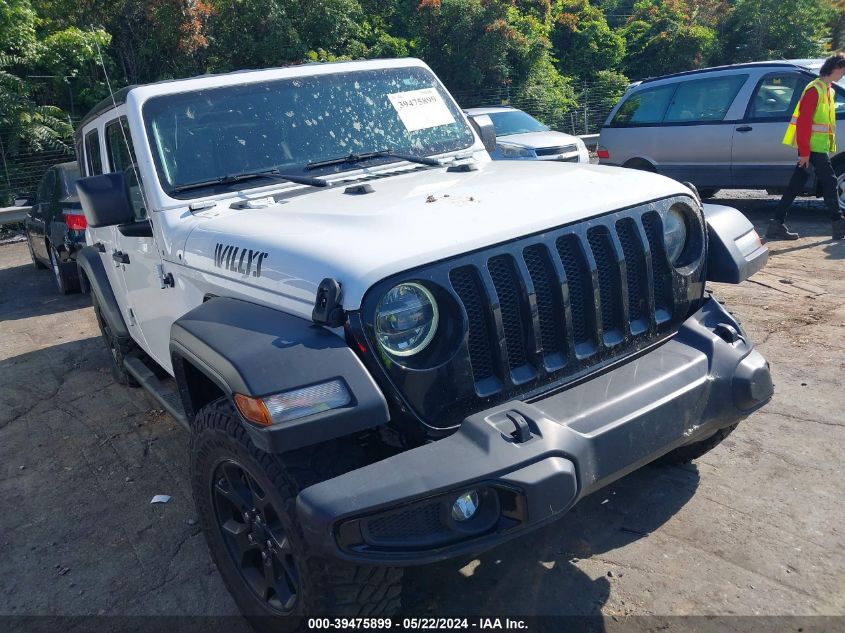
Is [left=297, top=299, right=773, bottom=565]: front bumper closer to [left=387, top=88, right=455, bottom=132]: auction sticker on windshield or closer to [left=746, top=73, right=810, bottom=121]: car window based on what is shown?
[left=387, top=88, right=455, bottom=132]: auction sticker on windshield

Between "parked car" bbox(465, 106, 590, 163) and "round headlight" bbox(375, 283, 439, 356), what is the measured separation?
918 centimetres

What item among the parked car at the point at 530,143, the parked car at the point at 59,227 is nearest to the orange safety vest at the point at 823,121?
the parked car at the point at 530,143

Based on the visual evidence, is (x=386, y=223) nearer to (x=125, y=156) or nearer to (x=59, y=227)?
(x=125, y=156)

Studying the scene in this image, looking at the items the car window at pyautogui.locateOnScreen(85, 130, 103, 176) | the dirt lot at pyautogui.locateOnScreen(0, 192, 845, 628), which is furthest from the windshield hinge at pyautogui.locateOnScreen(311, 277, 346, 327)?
the car window at pyautogui.locateOnScreen(85, 130, 103, 176)

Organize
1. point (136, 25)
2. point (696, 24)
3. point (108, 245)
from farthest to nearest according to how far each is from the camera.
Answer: point (696, 24), point (136, 25), point (108, 245)

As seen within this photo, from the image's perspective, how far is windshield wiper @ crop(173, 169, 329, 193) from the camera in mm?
3613

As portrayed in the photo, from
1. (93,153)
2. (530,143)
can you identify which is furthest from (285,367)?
(530,143)

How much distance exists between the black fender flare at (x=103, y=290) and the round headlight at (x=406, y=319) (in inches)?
114

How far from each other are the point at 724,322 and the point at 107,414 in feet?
13.4

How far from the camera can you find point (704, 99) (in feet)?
32.3

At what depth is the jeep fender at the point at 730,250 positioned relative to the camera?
3268mm

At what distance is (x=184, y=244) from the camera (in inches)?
134

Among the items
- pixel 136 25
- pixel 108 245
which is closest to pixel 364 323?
pixel 108 245

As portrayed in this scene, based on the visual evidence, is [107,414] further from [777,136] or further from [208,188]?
[777,136]
